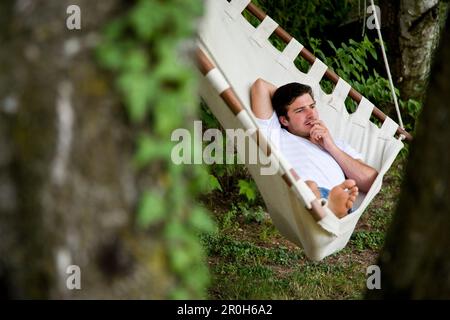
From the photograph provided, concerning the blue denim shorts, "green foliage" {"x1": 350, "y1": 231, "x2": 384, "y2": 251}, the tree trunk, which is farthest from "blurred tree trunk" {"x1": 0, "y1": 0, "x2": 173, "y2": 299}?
the tree trunk

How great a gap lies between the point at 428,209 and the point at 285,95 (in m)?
1.53

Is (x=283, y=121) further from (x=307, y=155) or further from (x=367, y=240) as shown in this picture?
(x=367, y=240)

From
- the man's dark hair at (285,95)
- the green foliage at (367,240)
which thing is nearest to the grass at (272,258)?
the green foliage at (367,240)

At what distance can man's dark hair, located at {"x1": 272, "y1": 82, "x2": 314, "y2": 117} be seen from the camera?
9.69ft

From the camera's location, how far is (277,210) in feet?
8.40

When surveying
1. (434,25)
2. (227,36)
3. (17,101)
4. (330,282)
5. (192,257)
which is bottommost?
(330,282)

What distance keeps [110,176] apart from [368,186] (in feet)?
5.48

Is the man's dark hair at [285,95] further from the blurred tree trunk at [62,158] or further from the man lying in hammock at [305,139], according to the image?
the blurred tree trunk at [62,158]

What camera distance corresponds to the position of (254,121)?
2.17 metres

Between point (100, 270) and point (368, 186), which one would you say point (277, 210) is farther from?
point (100, 270)

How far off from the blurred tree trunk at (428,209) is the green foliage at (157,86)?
1.74 feet

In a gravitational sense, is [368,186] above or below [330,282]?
above

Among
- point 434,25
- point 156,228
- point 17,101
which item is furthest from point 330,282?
point 434,25
